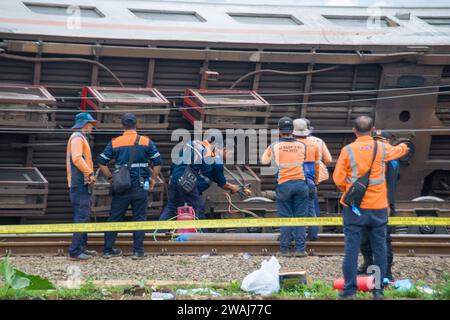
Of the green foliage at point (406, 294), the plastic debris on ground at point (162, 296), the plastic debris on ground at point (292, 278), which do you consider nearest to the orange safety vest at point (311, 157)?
the plastic debris on ground at point (292, 278)

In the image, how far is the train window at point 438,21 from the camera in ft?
50.5

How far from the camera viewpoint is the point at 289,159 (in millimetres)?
10719

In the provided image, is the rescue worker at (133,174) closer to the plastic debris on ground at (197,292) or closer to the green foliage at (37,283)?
the plastic debris on ground at (197,292)

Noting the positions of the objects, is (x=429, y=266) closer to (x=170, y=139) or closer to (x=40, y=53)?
(x=170, y=139)

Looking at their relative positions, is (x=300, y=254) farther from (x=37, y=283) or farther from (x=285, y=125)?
(x=37, y=283)

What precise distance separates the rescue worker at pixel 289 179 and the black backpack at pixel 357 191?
8.19 feet

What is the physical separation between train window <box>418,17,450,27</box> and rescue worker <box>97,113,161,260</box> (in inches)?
273

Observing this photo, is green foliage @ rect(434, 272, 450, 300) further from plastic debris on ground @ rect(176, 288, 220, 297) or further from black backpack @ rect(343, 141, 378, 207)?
plastic debris on ground @ rect(176, 288, 220, 297)

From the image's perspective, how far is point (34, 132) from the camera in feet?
39.8

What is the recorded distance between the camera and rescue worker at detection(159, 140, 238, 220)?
1172cm

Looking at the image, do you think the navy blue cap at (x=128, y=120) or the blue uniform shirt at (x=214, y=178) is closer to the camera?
the navy blue cap at (x=128, y=120)

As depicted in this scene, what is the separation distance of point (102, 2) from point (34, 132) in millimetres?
3567

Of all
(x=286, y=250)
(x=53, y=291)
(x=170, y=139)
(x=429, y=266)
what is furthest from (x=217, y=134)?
(x=53, y=291)

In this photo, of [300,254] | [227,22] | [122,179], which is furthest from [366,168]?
[227,22]
